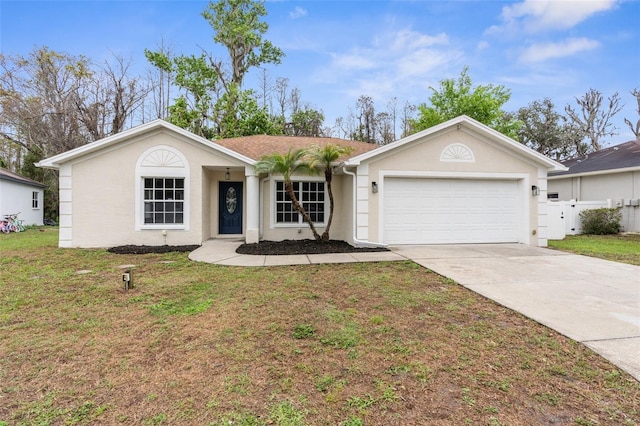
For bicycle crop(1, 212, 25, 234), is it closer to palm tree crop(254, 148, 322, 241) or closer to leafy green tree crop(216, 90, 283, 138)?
leafy green tree crop(216, 90, 283, 138)

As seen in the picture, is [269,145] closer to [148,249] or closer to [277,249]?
[277,249]

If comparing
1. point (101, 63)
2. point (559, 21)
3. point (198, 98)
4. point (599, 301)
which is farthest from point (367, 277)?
point (101, 63)

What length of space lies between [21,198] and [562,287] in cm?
2480

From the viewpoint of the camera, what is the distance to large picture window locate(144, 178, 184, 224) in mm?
10125

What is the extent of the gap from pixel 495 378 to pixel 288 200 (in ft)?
29.6

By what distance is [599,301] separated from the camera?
15.3 ft

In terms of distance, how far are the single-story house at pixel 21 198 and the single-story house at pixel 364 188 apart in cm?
1071

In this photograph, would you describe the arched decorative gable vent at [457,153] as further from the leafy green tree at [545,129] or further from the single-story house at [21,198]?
the leafy green tree at [545,129]

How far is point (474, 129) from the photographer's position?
10039 mm

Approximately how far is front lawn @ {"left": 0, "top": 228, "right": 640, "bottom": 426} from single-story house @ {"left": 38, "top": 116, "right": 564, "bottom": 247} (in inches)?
187

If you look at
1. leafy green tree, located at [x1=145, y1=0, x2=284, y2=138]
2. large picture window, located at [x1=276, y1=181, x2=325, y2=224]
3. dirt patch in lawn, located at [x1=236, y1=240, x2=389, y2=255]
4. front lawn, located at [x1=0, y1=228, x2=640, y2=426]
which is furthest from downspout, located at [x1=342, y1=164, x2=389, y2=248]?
leafy green tree, located at [x1=145, y1=0, x2=284, y2=138]

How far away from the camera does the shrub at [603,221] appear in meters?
14.0

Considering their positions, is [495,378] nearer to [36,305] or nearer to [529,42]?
[36,305]

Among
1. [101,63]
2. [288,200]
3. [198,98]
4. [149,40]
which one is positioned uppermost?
[149,40]
